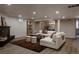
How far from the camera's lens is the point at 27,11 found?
7.72 ft

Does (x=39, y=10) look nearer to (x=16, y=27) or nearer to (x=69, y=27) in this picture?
(x=16, y=27)

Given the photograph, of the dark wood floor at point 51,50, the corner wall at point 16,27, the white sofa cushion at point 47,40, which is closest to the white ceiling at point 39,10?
the corner wall at point 16,27

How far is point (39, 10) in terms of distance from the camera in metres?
2.32

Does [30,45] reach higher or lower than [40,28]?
lower

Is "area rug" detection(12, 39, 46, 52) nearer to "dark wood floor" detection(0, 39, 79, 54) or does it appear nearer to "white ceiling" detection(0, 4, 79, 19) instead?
"dark wood floor" detection(0, 39, 79, 54)

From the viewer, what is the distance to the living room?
2252 millimetres

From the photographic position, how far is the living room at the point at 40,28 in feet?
7.39

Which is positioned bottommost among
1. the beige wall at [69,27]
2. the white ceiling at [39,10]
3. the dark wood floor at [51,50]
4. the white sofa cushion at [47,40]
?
the dark wood floor at [51,50]

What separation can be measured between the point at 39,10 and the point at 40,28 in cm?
50

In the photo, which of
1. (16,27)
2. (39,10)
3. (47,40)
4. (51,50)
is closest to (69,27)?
(47,40)

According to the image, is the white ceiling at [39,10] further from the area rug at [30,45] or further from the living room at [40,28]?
the area rug at [30,45]

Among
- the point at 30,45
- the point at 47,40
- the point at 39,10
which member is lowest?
the point at 30,45

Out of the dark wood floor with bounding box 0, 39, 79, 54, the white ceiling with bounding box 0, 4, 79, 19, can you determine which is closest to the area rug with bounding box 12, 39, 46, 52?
the dark wood floor with bounding box 0, 39, 79, 54
